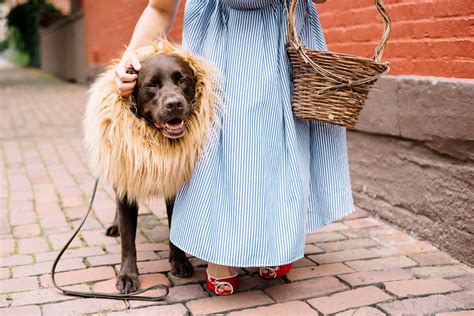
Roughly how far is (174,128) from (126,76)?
12.3 inches

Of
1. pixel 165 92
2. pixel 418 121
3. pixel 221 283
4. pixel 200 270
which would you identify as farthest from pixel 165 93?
pixel 418 121

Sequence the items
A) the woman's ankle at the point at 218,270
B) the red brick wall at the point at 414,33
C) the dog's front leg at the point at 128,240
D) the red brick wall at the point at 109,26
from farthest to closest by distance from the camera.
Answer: the red brick wall at the point at 109,26 → the red brick wall at the point at 414,33 → the dog's front leg at the point at 128,240 → the woman's ankle at the point at 218,270

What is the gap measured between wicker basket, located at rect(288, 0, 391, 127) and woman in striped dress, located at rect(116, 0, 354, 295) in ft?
0.48

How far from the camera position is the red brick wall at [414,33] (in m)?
3.29

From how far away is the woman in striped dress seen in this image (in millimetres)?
2725

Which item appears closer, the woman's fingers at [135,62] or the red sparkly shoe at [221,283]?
the woman's fingers at [135,62]

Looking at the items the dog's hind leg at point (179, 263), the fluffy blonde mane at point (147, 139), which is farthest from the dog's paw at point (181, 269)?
the fluffy blonde mane at point (147, 139)

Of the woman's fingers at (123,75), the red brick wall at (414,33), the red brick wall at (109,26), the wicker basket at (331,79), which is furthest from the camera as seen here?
the red brick wall at (109,26)

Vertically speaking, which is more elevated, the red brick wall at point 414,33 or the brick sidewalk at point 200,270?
the red brick wall at point 414,33

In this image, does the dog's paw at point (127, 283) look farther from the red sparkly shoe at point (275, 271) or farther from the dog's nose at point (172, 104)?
the dog's nose at point (172, 104)

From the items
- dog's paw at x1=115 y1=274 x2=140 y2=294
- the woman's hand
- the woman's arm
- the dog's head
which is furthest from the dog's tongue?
dog's paw at x1=115 y1=274 x2=140 y2=294

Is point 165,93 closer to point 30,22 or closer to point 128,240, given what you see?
point 128,240

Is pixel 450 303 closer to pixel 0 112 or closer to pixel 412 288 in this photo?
pixel 412 288

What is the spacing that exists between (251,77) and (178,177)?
0.57 meters
